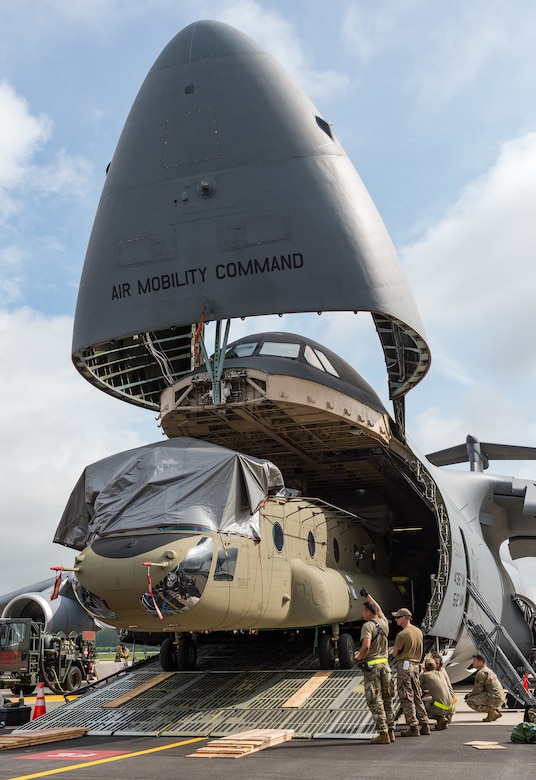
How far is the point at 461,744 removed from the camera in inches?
386

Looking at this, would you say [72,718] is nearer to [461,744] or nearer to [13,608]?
[461,744]

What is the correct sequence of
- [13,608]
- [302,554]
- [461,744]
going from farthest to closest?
[13,608] → [302,554] → [461,744]

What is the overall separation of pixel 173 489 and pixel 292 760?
430 cm

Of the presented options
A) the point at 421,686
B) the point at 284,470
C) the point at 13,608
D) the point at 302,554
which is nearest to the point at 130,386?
the point at 284,470

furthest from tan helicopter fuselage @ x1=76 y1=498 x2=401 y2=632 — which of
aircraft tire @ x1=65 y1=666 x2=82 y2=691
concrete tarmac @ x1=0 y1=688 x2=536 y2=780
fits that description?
aircraft tire @ x1=65 y1=666 x2=82 y2=691

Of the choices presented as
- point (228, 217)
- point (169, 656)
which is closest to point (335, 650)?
point (169, 656)

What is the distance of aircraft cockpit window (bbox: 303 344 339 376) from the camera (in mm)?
15320

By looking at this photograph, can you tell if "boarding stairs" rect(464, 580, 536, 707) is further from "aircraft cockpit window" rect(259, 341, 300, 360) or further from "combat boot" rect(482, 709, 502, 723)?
"aircraft cockpit window" rect(259, 341, 300, 360)

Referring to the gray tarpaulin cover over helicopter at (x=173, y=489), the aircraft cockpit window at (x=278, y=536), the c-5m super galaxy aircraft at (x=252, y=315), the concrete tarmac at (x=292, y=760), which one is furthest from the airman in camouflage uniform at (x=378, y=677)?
the aircraft cockpit window at (x=278, y=536)

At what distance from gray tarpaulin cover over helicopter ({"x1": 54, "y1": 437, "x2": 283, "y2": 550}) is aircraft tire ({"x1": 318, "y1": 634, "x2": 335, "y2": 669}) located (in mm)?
→ 3147

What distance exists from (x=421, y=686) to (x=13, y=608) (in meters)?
15.4

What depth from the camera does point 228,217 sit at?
14.8 m

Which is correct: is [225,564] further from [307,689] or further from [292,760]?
[292,760]

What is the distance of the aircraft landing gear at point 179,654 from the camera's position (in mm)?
14070
